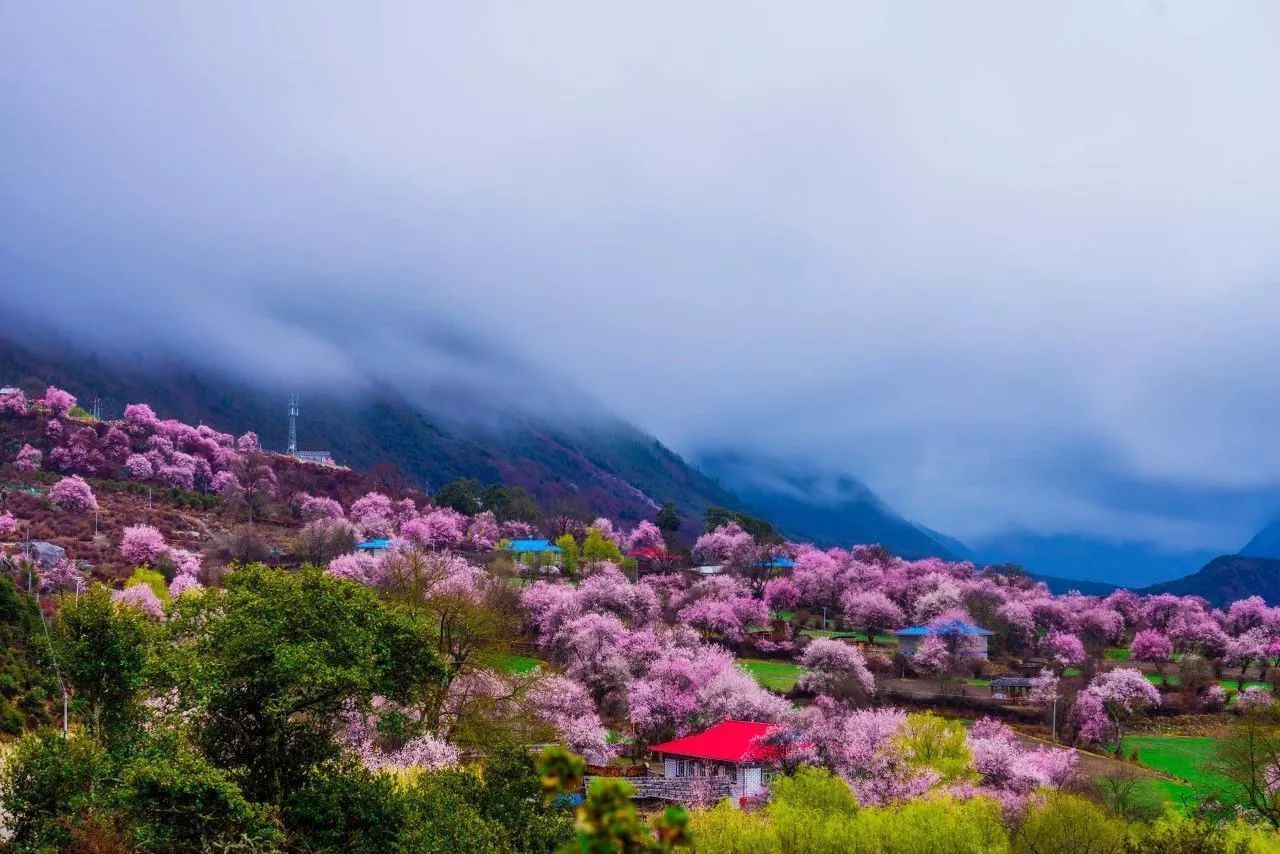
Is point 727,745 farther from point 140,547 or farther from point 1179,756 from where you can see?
point 140,547

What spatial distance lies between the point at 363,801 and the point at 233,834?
306 centimetres

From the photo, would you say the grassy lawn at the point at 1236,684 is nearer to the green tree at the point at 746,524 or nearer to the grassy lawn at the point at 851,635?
the grassy lawn at the point at 851,635

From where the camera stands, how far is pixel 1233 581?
145 metres

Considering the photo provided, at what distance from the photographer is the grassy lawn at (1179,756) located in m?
45.0

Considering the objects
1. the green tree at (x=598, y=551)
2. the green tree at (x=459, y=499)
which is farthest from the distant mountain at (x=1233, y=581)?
the green tree at (x=459, y=499)

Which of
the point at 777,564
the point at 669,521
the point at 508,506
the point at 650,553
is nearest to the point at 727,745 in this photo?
the point at 777,564

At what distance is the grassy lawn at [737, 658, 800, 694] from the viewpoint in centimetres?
6033

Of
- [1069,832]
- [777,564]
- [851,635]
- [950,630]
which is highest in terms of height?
[777,564]

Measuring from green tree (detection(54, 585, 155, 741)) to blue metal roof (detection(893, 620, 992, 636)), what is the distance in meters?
60.3

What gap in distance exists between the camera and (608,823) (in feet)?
12.0

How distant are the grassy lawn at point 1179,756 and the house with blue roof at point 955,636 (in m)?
15.1

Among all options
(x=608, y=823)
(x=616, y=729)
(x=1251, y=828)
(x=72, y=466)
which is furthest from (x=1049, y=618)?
(x=72, y=466)

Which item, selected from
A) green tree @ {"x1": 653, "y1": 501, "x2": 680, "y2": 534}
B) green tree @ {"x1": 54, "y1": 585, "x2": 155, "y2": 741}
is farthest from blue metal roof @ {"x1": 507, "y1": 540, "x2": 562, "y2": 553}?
green tree @ {"x1": 54, "y1": 585, "x2": 155, "y2": 741}

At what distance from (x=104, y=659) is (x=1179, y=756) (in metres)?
53.9
